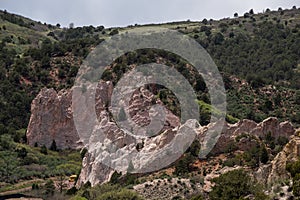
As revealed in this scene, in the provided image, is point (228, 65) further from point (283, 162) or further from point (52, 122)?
point (283, 162)

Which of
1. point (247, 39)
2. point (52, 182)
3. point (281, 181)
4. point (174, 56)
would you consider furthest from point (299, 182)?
point (247, 39)

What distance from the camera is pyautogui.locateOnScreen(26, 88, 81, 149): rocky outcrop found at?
241ft

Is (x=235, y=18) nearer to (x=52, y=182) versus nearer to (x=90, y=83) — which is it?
(x=90, y=83)

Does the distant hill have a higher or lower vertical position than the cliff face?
higher

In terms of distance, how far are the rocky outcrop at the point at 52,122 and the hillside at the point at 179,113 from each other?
0.36 ft

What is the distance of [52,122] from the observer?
74562 mm

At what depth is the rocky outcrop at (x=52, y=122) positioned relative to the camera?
73.4 metres

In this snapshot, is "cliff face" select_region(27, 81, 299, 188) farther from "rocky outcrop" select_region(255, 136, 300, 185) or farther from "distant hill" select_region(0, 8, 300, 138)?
"distant hill" select_region(0, 8, 300, 138)

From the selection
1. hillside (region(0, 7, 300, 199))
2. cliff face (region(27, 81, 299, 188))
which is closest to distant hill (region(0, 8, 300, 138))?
hillside (region(0, 7, 300, 199))

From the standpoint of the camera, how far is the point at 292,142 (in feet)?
127

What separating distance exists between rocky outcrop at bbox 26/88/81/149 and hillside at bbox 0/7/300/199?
11cm

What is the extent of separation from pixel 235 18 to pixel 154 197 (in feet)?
334

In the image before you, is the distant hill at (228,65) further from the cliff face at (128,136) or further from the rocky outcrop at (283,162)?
the rocky outcrop at (283,162)

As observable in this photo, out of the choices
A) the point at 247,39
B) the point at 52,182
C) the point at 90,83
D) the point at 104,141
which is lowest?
the point at 52,182
